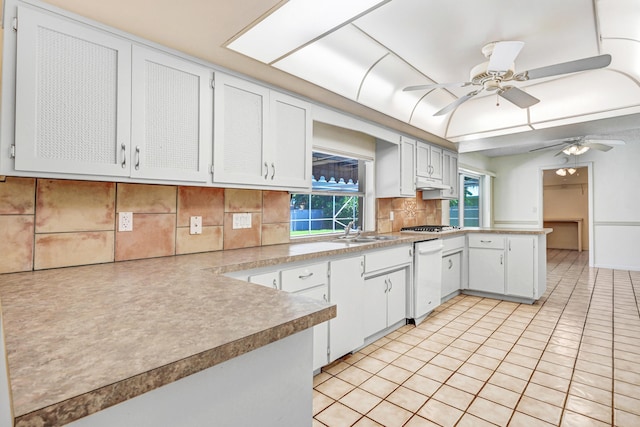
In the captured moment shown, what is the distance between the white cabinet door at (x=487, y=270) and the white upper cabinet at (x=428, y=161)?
1134mm

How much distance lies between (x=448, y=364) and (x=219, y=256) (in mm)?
1831

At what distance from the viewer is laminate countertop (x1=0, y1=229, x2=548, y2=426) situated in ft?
1.79

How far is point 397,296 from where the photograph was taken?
3.03 meters

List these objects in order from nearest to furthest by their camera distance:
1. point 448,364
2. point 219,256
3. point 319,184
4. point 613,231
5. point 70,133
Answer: point 70,133
point 219,256
point 448,364
point 319,184
point 613,231

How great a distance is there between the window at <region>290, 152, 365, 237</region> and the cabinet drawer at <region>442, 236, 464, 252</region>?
3.50 feet

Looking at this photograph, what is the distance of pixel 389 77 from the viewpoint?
2924 millimetres

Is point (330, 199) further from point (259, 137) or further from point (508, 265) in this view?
point (508, 265)

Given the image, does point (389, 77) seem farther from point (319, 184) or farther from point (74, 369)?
point (74, 369)

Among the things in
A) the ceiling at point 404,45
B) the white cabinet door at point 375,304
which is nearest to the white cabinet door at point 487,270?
the ceiling at point 404,45

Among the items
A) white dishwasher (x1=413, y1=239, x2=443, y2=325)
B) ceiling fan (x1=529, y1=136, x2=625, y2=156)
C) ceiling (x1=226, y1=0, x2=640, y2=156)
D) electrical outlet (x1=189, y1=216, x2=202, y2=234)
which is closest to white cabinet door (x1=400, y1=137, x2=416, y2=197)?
ceiling (x1=226, y1=0, x2=640, y2=156)

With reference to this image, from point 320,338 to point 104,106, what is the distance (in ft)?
6.10

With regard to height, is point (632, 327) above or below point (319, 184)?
below

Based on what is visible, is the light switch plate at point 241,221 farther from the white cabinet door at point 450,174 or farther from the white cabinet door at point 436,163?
the white cabinet door at point 450,174

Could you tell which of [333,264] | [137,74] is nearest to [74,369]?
[137,74]
